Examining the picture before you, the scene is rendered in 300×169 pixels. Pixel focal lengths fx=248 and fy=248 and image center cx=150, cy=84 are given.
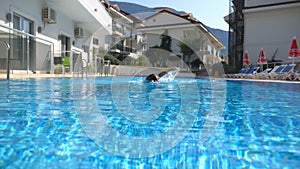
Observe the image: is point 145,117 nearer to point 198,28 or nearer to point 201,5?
point 201,5

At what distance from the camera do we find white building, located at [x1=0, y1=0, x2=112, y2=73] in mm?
7133

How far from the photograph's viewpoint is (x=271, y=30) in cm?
1719

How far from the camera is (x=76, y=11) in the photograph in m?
11.8

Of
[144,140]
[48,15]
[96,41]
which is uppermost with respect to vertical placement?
[96,41]

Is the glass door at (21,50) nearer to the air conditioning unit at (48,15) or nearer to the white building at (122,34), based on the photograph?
the air conditioning unit at (48,15)

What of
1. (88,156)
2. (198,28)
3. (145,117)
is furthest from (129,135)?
(198,28)

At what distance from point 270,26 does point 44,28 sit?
14.6 m

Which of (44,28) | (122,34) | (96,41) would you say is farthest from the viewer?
(122,34)

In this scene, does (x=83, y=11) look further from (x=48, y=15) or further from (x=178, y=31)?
(x=178, y=31)

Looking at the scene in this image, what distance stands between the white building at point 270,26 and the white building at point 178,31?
726cm

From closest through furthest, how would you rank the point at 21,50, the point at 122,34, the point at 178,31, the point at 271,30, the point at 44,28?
1. the point at 21,50
2. the point at 44,28
3. the point at 271,30
4. the point at 122,34
5. the point at 178,31

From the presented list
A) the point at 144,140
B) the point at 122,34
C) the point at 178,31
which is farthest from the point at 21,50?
the point at 178,31

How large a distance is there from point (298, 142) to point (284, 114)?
3.58ft

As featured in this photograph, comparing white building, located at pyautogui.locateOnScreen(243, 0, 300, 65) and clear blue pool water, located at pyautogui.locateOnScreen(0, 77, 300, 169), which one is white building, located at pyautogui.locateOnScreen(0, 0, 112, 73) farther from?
white building, located at pyautogui.locateOnScreen(243, 0, 300, 65)
